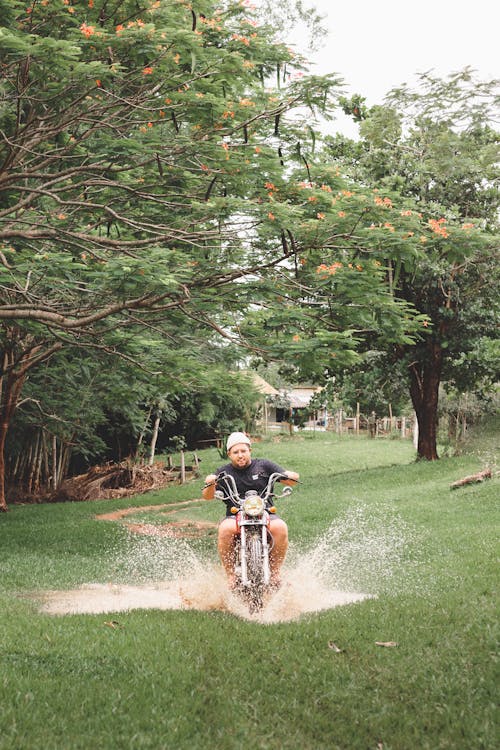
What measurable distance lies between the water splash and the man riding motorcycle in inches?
12.0

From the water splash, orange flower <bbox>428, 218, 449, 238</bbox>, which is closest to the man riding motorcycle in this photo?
the water splash

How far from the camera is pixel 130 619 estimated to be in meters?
6.45

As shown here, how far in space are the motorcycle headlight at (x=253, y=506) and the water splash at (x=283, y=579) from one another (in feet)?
2.50

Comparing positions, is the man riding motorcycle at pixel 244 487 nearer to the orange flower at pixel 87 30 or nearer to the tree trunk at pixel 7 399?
the orange flower at pixel 87 30

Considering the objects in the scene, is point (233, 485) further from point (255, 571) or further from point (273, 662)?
point (273, 662)

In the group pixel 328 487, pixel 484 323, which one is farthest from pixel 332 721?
pixel 484 323

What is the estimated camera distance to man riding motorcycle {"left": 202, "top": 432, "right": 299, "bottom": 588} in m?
7.07

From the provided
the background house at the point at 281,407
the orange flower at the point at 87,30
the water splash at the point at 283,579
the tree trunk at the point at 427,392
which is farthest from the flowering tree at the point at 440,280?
the orange flower at the point at 87,30

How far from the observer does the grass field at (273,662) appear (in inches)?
160

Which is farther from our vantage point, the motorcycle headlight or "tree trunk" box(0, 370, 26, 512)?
"tree trunk" box(0, 370, 26, 512)

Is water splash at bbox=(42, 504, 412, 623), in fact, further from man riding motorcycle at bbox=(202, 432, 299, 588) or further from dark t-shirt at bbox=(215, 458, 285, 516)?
dark t-shirt at bbox=(215, 458, 285, 516)

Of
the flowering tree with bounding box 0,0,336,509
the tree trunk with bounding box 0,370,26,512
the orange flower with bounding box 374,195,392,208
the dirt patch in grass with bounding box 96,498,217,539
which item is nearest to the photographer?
the flowering tree with bounding box 0,0,336,509

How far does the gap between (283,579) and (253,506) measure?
5.60 ft

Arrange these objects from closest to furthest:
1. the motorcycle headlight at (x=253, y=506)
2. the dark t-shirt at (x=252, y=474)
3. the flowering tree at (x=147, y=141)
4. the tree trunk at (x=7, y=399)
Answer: the motorcycle headlight at (x=253, y=506)
the dark t-shirt at (x=252, y=474)
the flowering tree at (x=147, y=141)
the tree trunk at (x=7, y=399)
